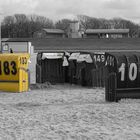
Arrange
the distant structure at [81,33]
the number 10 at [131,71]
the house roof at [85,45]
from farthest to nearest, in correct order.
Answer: the distant structure at [81,33] → the house roof at [85,45] → the number 10 at [131,71]

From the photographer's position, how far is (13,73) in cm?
1977

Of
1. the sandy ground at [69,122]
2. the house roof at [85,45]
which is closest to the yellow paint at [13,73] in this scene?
the sandy ground at [69,122]

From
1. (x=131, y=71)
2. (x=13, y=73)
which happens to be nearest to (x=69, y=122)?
(x=131, y=71)

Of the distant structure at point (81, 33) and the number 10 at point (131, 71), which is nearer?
the number 10 at point (131, 71)

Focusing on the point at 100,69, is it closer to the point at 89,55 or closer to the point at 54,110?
the point at 89,55

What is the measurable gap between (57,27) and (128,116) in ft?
356

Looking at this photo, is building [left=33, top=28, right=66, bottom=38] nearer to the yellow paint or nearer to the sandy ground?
the yellow paint

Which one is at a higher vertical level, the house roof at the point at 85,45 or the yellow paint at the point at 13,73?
the house roof at the point at 85,45

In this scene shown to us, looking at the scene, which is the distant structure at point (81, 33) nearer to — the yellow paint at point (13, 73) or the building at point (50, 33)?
the building at point (50, 33)

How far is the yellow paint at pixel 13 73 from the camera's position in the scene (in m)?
19.6

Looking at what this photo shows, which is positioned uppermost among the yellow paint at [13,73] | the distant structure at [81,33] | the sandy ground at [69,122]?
the distant structure at [81,33]

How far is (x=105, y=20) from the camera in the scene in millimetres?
124750

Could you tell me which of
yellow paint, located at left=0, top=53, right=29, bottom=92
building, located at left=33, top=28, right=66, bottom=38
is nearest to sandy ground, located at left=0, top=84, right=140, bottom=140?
yellow paint, located at left=0, top=53, right=29, bottom=92

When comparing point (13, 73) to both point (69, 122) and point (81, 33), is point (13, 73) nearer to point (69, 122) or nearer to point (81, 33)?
point (69, 122)
